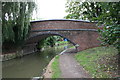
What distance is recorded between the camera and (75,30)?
10602 mm

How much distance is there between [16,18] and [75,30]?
522 centimetres

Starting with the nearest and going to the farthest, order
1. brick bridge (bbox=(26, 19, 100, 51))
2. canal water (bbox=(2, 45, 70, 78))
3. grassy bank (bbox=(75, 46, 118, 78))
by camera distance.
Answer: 1. grassy bank (bbox=(75, 46, 118, 78))
2. canal water (bbox=(2, 45, 70, 78))
3. brick bridge (bbox=(26, 19, 100, 51))

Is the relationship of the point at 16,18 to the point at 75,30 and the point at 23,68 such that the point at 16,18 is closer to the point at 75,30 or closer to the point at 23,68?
the point at 23,68

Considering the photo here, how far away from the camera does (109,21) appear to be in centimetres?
316

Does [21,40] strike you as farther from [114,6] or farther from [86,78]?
[114,6]

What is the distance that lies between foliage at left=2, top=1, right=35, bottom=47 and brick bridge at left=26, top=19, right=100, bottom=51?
66.7 inches

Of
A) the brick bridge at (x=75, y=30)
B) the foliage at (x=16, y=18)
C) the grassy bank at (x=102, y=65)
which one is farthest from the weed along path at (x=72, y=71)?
the foliage at (x=16, y=18)

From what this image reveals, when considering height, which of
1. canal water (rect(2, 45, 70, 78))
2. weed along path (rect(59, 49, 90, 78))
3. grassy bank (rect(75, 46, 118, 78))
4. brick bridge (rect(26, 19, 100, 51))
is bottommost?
canal water (rect(2, 45, 70, 78))

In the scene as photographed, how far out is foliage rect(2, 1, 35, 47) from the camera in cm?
834

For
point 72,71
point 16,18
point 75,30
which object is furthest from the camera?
point 75,30

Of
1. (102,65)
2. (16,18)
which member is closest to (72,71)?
(102,65)

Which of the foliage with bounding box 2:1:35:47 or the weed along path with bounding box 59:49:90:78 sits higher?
the foliage with bounding box 2:1:35:47

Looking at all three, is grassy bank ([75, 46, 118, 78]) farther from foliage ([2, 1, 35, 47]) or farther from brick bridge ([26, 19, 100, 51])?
foliage ([2, 1, 35, 47])

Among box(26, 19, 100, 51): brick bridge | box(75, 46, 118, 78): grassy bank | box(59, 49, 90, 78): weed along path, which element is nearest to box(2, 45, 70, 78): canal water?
box(59, 49, 90, 78): weed along path
